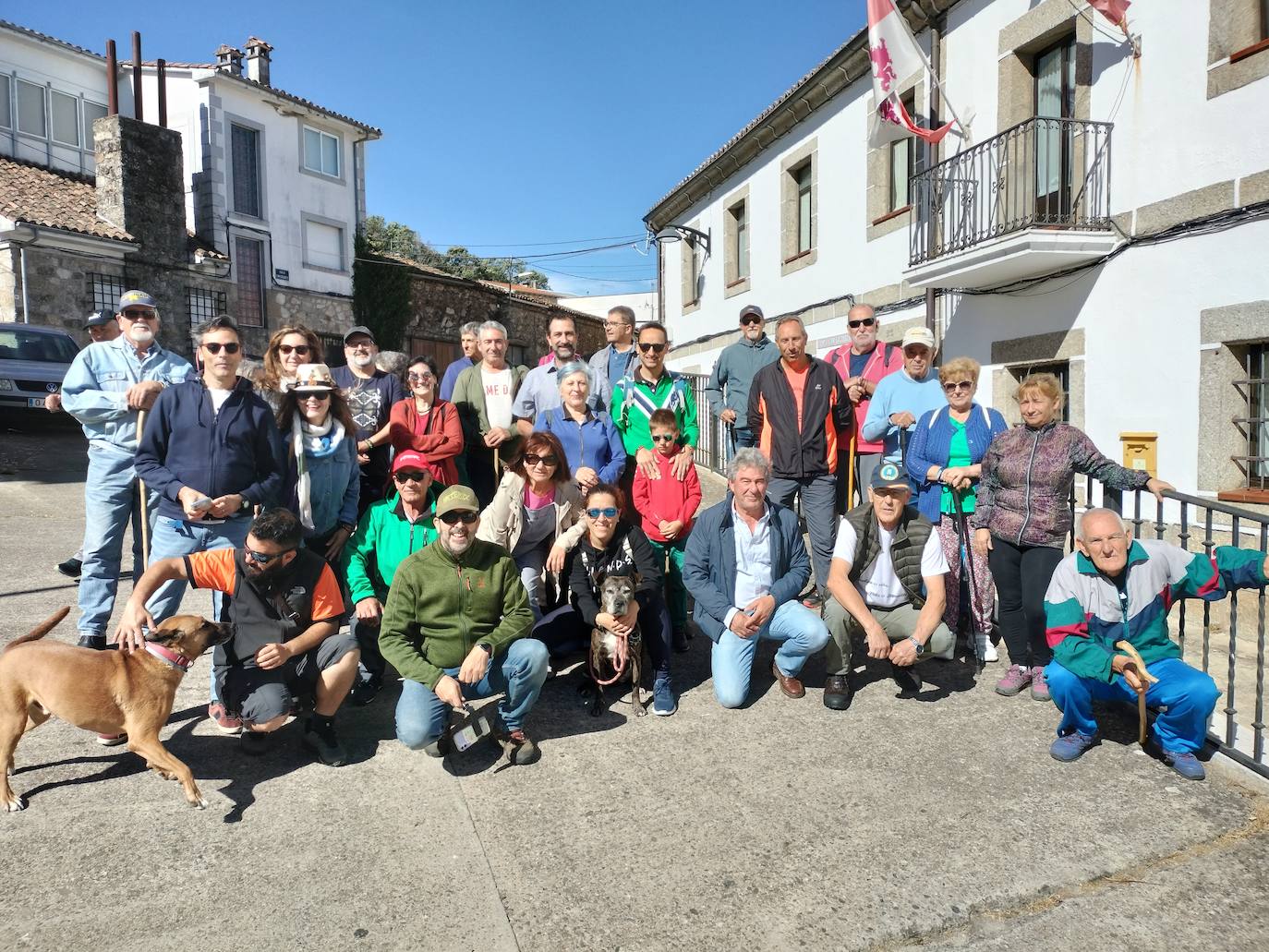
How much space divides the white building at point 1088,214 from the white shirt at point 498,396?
212 inches

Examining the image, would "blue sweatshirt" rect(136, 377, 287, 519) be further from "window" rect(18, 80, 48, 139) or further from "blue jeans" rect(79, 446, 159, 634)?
"window" rect(18, 80, 48, 139)

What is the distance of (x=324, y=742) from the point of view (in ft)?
11.5

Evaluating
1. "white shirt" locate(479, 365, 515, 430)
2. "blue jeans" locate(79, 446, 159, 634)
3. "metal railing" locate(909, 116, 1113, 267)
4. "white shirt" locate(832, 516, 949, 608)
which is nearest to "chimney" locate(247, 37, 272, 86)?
"metal railing" locate(909, 116, 1113, 267)

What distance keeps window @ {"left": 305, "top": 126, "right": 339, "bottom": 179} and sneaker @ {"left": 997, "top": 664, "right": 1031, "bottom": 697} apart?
1002 inches

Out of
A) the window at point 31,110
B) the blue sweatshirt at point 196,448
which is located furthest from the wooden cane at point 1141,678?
the window at point 31,110

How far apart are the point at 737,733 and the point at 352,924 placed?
1.93 metres

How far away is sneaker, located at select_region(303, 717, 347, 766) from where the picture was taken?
3479 mm

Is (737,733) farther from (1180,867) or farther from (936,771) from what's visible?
(1180,867)

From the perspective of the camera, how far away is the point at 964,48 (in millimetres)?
9578

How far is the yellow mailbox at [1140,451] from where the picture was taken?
645cm

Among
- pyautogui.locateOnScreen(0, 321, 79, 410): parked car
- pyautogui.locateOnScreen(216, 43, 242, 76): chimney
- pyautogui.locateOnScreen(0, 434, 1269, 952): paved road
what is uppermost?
pyautogui.locateOnScreen(216, 43, 242, 76): chimney

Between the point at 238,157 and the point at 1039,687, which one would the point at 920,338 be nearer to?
the point at 1039,687

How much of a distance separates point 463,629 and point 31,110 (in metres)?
23.6

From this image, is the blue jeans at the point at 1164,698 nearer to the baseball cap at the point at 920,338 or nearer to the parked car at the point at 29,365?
the baseball cap at the point at 920,338
